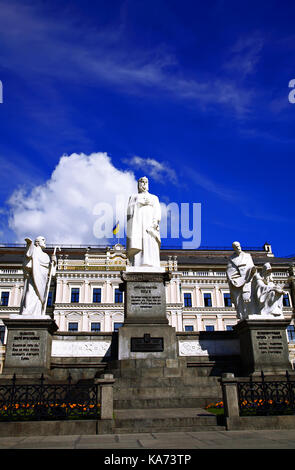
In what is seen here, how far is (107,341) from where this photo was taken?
41.2 feet

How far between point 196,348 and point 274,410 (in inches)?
198

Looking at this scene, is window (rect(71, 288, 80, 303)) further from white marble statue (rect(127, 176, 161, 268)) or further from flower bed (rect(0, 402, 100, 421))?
flower bed (rect(0, 402, 100, 421))

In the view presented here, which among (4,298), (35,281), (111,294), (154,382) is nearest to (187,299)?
(111,294)

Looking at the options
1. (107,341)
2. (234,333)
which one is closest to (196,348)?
(234,333)

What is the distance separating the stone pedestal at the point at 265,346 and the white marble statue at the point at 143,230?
381 cm

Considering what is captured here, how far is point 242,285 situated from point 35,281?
672 centimetres

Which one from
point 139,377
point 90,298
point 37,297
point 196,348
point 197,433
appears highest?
point 90,298

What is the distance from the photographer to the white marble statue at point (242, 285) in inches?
498

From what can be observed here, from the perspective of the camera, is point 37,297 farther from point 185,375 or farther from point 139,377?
point 185,375

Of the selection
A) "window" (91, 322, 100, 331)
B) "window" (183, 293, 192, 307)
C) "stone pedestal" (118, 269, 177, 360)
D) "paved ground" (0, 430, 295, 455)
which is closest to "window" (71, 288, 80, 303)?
"window" (91, 322, 100, 331)

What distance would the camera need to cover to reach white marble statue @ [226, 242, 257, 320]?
41.5 ft

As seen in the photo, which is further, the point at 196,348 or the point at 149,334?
the point at 196,348

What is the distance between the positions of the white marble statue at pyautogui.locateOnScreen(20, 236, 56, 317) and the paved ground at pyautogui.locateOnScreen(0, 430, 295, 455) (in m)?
5.35

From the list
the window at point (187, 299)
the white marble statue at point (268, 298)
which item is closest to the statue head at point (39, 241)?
the white marble statue at point (268, 298)
